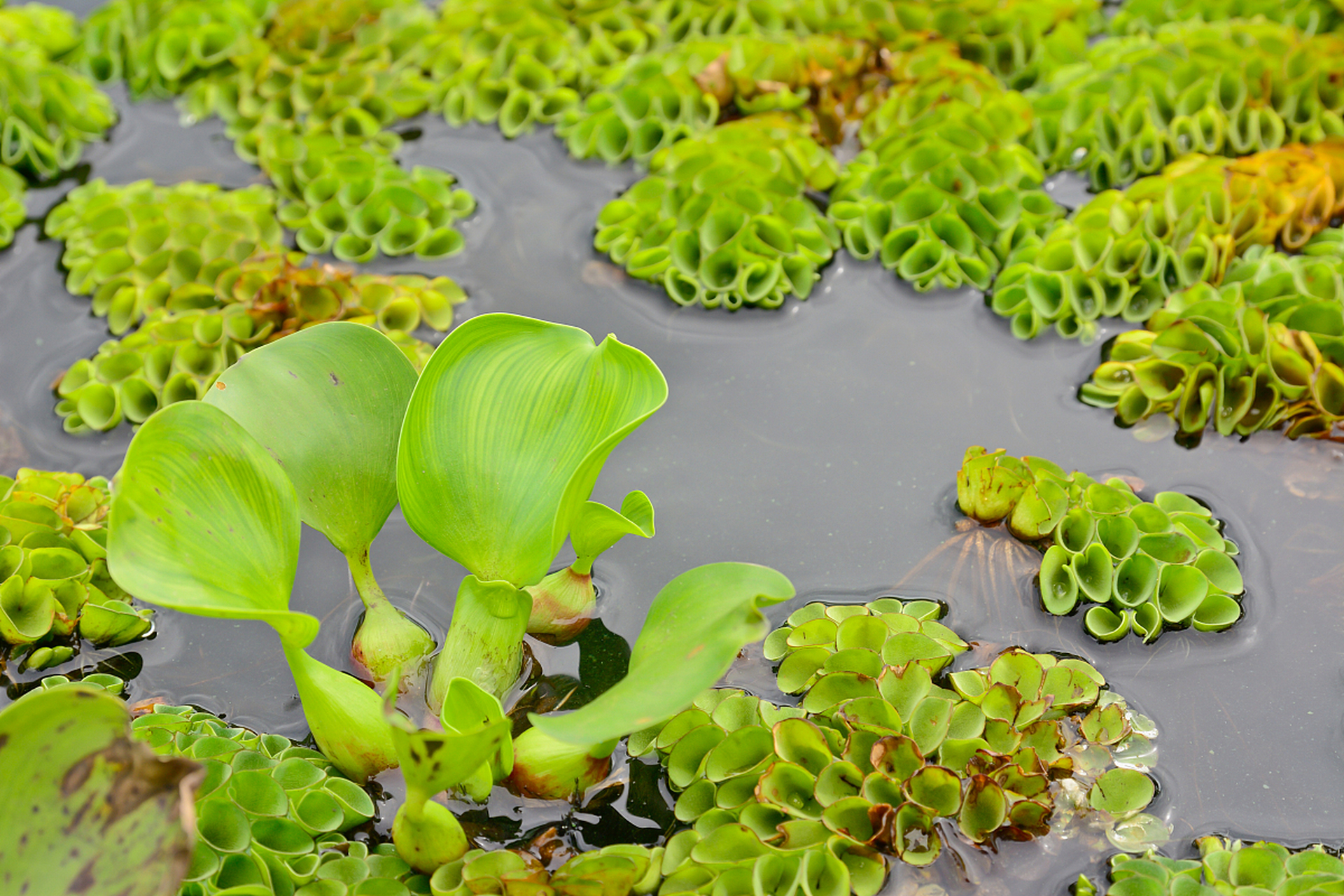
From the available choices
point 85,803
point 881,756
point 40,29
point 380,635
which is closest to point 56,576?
point 380,635

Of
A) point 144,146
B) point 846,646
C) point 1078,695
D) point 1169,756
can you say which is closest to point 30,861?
point 846,646

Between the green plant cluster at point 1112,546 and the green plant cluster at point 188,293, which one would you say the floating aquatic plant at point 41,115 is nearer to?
A: the green plant cluster at point 188,293

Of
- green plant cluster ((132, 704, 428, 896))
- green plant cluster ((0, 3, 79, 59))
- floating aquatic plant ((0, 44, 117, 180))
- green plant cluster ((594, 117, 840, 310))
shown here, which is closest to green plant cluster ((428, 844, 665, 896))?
green plant cluster ((132, 704, 428, 896))

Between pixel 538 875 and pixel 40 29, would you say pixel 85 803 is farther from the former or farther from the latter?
pixel 40 29

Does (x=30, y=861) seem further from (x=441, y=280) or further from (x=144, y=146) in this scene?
(x=144, y=146)

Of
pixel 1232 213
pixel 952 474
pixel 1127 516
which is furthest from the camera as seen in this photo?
pixel 1232 213

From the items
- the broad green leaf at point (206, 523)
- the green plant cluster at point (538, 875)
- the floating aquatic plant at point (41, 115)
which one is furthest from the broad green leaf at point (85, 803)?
the floating aquatic plant at point (41, 115)
